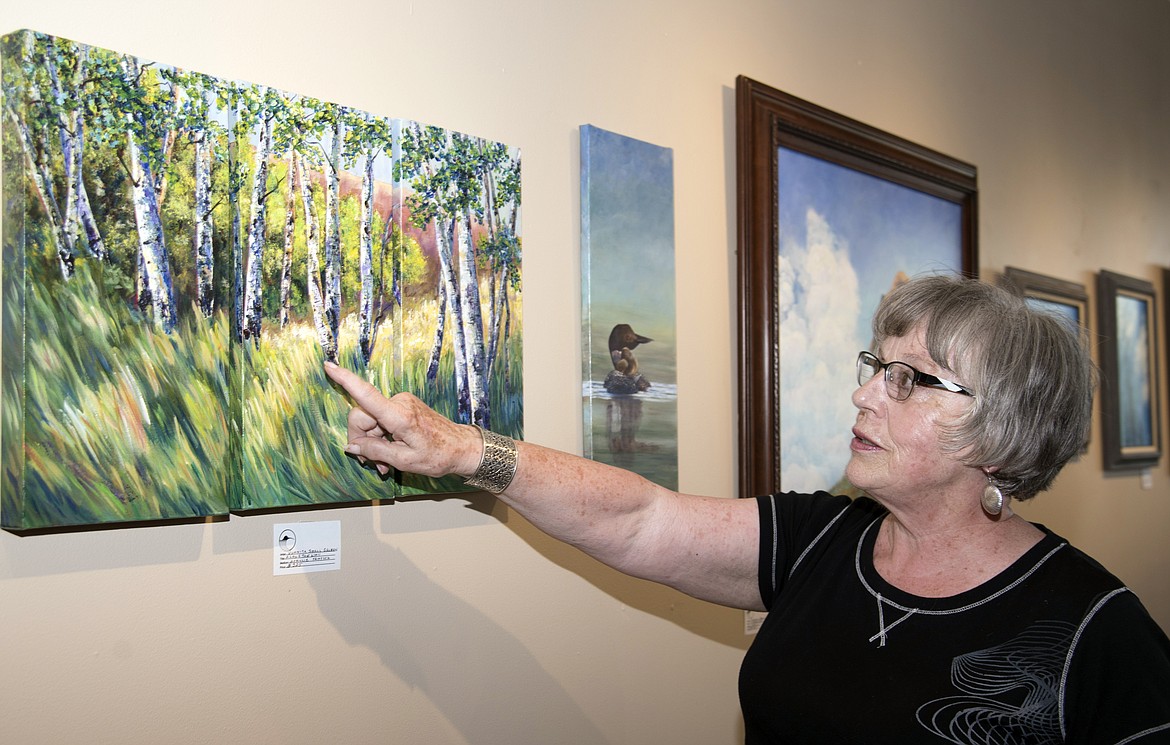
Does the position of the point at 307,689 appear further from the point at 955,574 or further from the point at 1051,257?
the point at 1051,257

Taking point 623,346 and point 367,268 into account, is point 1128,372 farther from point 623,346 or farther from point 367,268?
point 367,268

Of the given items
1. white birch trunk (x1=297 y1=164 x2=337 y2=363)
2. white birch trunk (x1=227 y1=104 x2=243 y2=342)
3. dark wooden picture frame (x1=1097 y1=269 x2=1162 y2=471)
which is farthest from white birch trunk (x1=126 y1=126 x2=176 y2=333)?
dark wooden picture frame (x1=1097 y1=269 x2=1162 y2=471)

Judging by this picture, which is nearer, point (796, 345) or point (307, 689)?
point (307, 689)

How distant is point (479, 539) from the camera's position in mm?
1806

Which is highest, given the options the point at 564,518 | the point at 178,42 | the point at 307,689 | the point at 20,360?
the point at 178,42

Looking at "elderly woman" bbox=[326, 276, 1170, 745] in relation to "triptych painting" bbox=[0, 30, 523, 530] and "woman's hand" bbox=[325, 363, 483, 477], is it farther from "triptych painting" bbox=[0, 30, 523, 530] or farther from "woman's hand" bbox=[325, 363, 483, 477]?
"triptych painting" bbox=[0, 30, 523, 530]

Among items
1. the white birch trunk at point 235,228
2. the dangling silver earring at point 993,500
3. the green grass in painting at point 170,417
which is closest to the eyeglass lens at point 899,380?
the dangling silver earring at point 993,500

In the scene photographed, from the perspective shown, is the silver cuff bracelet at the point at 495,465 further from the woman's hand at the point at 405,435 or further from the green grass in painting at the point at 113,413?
the green grass in painting at the point at 113,413

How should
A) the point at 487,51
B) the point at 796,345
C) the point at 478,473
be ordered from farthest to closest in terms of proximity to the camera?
1. the point at 796,345
2. the point at 487,51
3. the point at 478,473

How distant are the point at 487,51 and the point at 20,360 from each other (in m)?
0.99

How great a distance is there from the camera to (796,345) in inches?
98.8

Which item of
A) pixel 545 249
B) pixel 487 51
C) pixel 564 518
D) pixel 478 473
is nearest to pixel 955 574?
pixel 564 518

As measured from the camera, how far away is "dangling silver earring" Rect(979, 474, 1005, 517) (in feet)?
5.06

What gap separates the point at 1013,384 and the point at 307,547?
114cm
